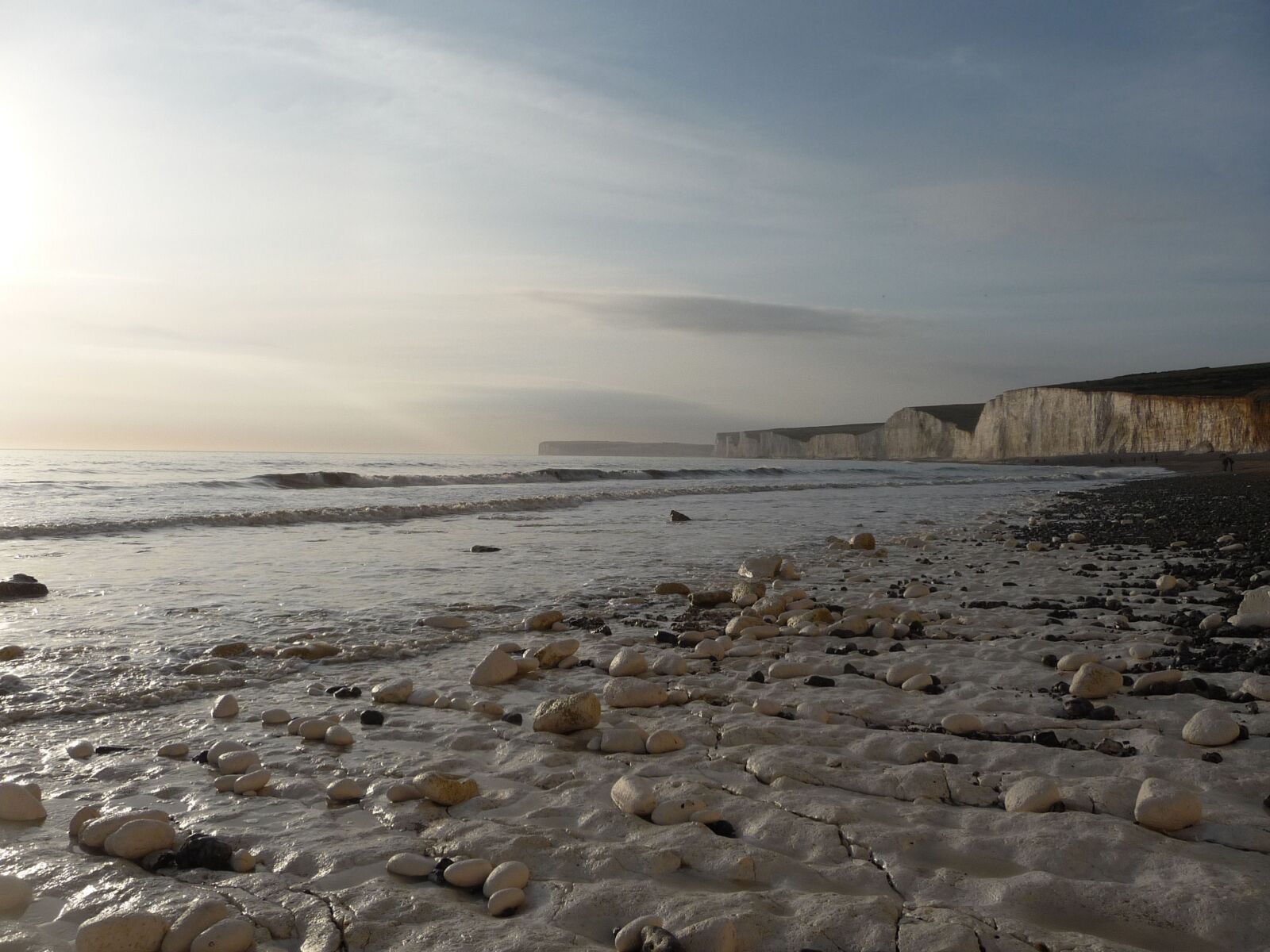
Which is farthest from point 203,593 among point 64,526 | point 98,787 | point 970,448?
point 970,448

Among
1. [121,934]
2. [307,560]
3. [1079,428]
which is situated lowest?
[307,560]

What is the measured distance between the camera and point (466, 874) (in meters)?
2.46

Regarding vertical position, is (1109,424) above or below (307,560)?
above

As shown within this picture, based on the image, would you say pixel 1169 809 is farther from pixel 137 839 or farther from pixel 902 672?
pixel 137 839

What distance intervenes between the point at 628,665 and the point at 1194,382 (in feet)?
297

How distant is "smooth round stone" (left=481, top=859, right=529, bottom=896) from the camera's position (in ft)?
7.88

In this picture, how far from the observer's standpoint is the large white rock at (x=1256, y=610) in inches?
220

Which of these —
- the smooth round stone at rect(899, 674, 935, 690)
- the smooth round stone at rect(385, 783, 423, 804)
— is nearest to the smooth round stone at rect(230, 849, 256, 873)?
the smooth round stone at rect(385, 783, 423, 804)

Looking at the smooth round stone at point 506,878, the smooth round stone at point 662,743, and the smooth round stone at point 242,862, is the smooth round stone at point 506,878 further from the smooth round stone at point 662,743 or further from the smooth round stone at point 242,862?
the smooth round stone at point 662,743

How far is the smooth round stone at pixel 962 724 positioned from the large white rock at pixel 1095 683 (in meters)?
0.84

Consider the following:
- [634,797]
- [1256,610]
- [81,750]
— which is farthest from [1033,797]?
[1256,610]

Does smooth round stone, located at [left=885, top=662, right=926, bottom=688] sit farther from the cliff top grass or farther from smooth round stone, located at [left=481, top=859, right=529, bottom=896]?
the cliff top grass

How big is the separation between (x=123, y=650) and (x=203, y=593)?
2374 mm

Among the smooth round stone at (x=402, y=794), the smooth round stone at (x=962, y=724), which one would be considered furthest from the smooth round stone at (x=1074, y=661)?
the smooth round stone at (x=402, y=794)
